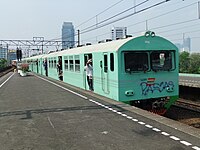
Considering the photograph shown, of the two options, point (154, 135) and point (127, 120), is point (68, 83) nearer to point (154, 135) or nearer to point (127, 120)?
point (127, 120)

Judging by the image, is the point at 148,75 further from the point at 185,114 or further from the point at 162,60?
the point at 185,114

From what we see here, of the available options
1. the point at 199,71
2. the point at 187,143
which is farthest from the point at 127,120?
the point at 199,71

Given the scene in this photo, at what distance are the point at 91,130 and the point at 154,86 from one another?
4.96 metres

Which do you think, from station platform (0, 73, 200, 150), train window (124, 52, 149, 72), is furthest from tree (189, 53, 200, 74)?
station platform (0, 73, 200, 150)

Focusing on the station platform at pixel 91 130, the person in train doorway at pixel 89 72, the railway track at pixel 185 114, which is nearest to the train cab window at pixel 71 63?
the person in train doorway at pixel 89 72

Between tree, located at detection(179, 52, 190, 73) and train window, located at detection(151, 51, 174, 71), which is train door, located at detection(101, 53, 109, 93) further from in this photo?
tree, located at detection(179, 52, 190, 73)

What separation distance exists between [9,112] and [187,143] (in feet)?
20.3

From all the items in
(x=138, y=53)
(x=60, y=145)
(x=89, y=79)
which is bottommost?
(x=60, y=145)

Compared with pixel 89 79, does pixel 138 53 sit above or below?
above

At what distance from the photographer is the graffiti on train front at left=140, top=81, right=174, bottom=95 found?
11.0 m

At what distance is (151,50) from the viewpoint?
36.2 feet

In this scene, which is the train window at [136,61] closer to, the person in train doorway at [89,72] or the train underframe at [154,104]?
the train underframe at [154,104]

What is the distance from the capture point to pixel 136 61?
10781 millimetres

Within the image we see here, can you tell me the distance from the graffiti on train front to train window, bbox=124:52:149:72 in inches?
25.2
